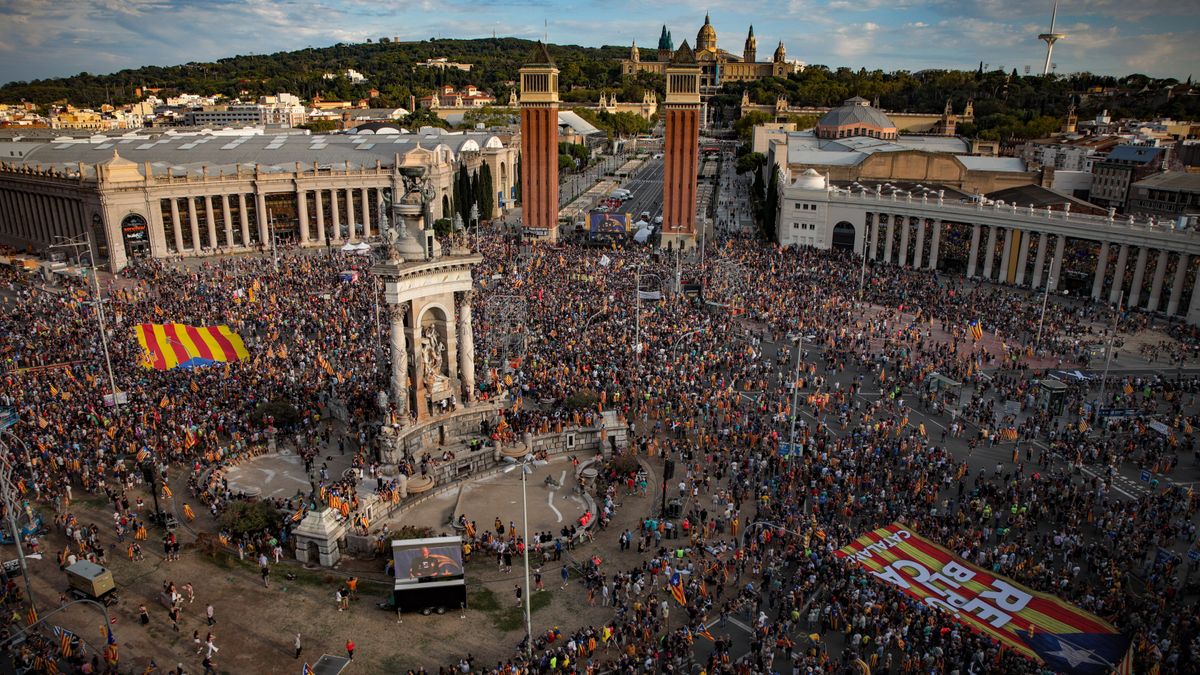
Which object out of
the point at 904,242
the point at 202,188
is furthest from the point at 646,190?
the point at 202,188

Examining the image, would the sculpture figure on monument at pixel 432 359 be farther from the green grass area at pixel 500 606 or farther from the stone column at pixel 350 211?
the stone column at pixel 350 211

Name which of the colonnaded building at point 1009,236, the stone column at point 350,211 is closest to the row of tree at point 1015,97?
the colonnaded building at point 1009,236

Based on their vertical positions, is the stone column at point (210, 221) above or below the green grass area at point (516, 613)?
above

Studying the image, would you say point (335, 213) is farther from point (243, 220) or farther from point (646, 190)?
point (646, 190)

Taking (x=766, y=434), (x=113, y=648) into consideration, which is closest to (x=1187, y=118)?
(x=766, y=434)

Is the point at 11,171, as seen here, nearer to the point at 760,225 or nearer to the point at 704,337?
the point at 704,337

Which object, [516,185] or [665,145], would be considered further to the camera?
[516,185]

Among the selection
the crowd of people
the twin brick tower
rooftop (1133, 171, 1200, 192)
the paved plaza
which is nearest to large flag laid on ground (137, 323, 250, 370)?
the crowd of people
